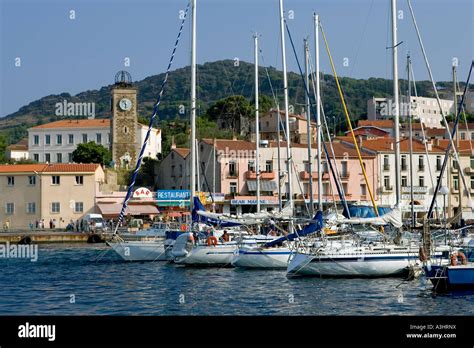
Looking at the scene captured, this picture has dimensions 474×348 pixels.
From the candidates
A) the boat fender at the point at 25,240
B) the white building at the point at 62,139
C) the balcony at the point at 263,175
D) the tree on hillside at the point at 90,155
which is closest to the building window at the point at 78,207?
the boat fender at the point at 25,240

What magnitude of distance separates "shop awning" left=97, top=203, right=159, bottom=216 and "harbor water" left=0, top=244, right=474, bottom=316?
34025 millimetres

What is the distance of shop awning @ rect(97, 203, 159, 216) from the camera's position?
78.0 metres

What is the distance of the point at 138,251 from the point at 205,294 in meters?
17.2

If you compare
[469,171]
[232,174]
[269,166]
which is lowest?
[232,174]

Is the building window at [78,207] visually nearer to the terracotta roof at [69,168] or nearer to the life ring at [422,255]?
the terracotta roof at [69,168]

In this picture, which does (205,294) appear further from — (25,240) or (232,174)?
(232,174)

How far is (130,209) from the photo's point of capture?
258 ft

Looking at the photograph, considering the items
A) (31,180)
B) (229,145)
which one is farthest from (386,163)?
(31,180)

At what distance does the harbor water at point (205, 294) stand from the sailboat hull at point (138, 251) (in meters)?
4.15

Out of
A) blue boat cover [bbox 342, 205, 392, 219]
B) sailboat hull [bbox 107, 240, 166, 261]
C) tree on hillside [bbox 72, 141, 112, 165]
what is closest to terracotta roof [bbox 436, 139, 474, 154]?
tree on hillside [bbox 72, 141, 112, 165]

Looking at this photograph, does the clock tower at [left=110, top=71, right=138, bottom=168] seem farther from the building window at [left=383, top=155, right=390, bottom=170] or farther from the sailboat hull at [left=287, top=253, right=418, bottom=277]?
the sailboat hull at [left=287, top=253, right=418, bottom=277]

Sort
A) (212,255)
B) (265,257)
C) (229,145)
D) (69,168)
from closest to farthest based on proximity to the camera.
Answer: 1. (265,257)
2. (212,255)
3. (69,168)
4. (229,145)
